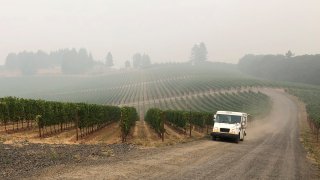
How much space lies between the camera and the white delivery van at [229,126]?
31470mm

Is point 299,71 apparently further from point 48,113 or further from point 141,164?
point 141,164

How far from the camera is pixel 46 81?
19775cm

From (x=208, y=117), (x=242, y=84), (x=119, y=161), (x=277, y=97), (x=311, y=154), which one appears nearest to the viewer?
(x=119, y=161)

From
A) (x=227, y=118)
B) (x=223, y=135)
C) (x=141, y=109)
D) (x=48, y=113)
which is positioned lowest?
(x=223, y=135)

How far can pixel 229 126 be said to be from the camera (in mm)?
31812

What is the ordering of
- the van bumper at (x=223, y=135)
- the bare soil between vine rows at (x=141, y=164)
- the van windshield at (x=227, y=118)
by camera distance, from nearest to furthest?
1. the bare soil between vine rows at (x=141, y=164)
2. the van bumper at (x=223, y=135)
3. the van windshield at (x=227, y=118)

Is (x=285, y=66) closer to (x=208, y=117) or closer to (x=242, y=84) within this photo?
(x=242, y=84)

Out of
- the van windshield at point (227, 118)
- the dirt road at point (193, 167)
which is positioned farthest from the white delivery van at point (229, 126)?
the dirt road at point (193, 167)

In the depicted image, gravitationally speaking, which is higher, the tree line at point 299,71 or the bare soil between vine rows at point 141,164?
the tree line at point 299,71

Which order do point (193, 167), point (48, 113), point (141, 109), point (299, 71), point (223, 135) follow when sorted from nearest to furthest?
1. point (193, 167)
2. point (223, 135)
3. point (48, 113)
4. point (141, 109)
5. point (299, 71)

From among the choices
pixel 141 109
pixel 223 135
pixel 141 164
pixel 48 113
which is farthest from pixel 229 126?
pixel 141 109

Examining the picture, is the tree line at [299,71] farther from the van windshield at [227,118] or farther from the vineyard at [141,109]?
the van windshield at [227,118]

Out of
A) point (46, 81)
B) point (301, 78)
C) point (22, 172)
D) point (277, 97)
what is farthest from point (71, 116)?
point (46, 81)

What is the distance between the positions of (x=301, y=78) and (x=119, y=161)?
16532 cm
